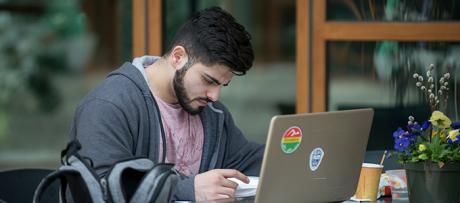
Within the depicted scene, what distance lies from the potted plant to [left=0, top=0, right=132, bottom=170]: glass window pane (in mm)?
2349

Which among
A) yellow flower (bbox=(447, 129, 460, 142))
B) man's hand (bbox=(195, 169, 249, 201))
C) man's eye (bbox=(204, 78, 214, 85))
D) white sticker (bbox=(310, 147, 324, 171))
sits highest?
man's eye (bbox=(204, 78, 214, 85))

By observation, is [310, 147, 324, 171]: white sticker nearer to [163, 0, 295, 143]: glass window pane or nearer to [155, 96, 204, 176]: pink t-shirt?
[155, 96, 204, 176]: pink t-shirt

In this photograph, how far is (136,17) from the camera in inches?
187

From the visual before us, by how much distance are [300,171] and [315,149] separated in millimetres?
69

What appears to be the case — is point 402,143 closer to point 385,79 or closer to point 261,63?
point 385,79

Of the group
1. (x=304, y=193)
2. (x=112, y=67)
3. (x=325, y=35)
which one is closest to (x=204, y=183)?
(x=304, y=193)

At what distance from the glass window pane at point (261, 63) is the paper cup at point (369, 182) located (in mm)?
1752

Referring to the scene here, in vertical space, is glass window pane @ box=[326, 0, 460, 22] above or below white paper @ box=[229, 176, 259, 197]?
above

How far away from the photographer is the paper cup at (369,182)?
2.97 metres

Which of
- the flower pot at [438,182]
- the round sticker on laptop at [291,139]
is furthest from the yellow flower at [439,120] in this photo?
the round sticker on laptop at [291,139]

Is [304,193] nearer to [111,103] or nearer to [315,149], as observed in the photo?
[315,149]

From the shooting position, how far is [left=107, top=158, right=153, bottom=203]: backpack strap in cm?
247

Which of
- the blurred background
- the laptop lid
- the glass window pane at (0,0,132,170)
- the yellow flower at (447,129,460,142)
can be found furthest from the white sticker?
the glass window pane at (0,0,132,170)

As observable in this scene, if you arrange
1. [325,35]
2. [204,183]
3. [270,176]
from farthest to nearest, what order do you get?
1. [325,35]
2. [204,183]
3. [270,176]
